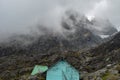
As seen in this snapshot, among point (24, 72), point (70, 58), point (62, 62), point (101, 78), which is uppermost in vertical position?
point (70, 58)

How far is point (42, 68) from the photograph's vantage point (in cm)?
8069

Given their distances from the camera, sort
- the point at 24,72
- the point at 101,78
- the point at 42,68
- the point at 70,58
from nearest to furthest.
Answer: the point at 101,78, the point at 42,68, the point at 24,72, the point at 70,58

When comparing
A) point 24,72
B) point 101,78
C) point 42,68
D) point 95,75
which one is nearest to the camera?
point 101,78

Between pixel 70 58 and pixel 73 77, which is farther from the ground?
pixel 70 58

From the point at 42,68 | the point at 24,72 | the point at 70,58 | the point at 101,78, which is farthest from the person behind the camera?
the point at 70,58

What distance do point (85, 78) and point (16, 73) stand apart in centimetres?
9298

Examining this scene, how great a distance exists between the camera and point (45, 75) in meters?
73.3

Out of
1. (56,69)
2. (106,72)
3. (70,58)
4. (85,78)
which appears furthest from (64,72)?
(70,58)

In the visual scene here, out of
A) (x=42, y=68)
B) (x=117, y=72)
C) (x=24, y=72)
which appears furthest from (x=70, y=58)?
(x=117, y=72)

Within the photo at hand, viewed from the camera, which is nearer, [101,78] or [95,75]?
[101,78]

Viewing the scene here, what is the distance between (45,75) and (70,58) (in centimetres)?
10140

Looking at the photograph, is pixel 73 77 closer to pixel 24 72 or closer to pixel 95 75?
pixel 95 75

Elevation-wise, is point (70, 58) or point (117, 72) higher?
point (70, 58)

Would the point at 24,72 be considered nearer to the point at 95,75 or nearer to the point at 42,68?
the point at 42,68
